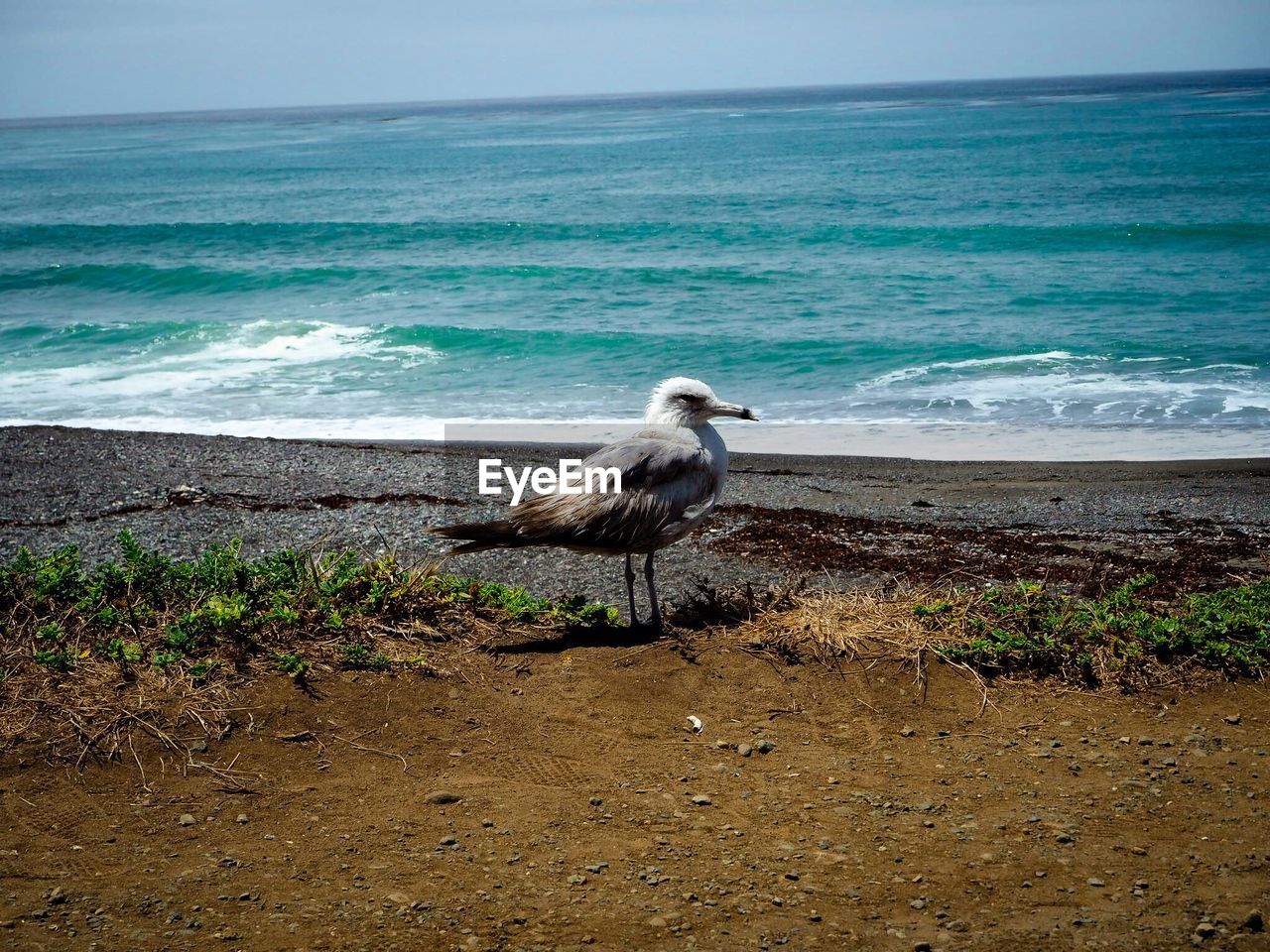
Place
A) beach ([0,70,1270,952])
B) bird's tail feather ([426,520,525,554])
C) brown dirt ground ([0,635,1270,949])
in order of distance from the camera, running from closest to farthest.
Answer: brown dirt ground ([0,635,1270,949]), beach ([0,70,1270,952]), bird's tail feather ([426,520,525,554])

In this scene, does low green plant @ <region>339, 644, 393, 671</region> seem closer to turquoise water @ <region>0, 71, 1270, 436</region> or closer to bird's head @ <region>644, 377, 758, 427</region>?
bird's head @ <region>644, 377, 758, 427</region>

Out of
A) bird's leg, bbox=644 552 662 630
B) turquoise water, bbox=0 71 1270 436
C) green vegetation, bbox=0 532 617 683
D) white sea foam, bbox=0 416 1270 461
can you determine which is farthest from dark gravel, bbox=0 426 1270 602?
turquoise water, bbox=0 71 1270 436

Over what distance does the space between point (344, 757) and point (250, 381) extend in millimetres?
16125

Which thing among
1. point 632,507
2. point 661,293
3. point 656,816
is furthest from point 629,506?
point 661,293

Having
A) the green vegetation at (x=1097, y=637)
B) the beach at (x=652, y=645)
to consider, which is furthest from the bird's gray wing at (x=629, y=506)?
the green vegetation at (x=1097, y=637)

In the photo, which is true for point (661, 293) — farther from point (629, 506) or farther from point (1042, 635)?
point (1042, 635)

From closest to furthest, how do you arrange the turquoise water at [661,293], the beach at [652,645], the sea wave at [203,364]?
the beach at [652,645] < the turquoise water at [661,293] < the sea wave at [203,364]

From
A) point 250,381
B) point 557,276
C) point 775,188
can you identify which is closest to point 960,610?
point 250,381

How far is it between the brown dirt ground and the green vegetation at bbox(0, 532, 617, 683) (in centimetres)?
30

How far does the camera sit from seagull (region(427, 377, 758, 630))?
19.1ft

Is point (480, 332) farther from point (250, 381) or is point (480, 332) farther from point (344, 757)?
point (344, 757)

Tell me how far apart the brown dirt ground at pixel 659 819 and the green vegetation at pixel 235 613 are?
0.99 ft

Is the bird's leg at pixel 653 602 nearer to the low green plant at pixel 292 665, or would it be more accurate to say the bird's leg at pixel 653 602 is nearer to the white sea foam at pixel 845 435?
the low green plant at pixel 292 665

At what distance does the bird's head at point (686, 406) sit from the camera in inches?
242
